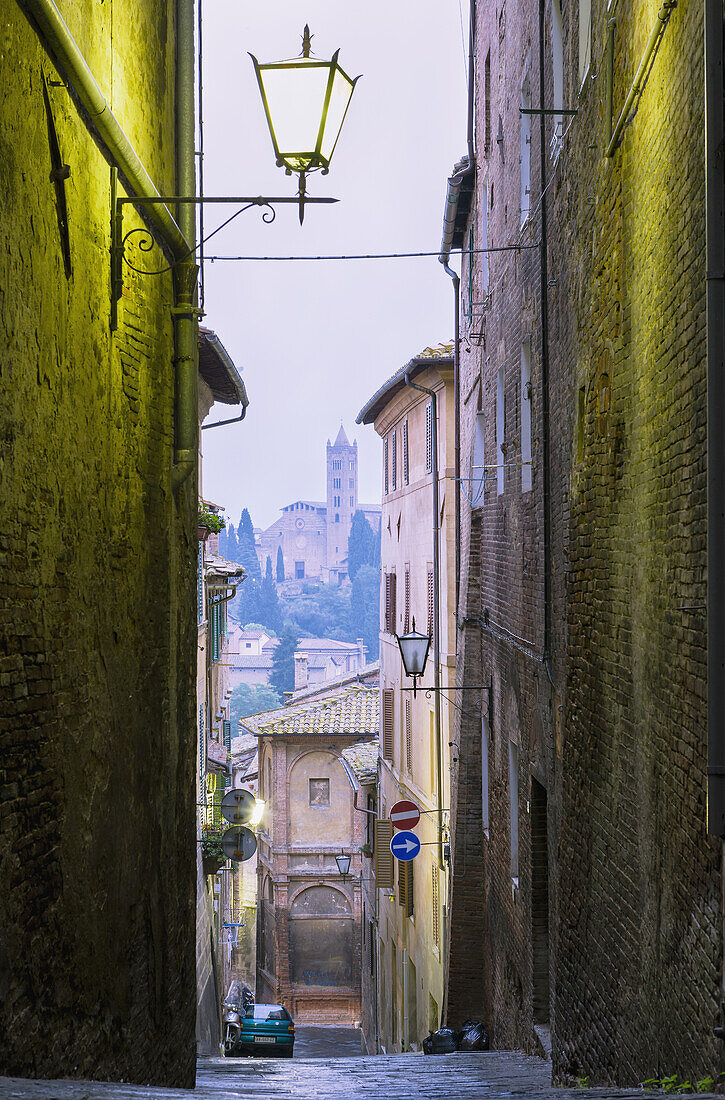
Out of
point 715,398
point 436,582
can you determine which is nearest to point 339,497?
point 436,582

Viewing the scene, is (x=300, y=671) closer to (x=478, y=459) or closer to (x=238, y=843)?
(x=238, y=843)

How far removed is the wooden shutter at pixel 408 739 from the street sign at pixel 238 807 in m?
6.39

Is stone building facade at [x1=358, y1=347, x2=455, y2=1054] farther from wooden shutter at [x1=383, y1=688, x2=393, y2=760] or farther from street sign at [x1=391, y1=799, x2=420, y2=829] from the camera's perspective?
street sign at [x1=391, y1=799, x2=420, y2=829]

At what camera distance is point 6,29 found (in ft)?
13.6

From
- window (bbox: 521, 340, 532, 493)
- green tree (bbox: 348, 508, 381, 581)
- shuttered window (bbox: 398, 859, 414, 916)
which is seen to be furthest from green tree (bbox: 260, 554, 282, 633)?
window (bbox: 521, 340, 532, 493)

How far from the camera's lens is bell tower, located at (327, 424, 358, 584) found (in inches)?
6860

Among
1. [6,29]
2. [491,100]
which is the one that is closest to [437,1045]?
[491,100]

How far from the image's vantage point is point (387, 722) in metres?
25.8

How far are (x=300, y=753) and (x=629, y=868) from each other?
94.9ft

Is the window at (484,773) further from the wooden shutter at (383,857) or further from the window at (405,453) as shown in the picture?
the wooden shutter at (383,857)

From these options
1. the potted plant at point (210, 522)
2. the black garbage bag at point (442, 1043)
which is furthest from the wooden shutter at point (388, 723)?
the black garbage bag at point (442, 1043)

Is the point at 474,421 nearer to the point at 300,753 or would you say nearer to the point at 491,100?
the point at 491,100

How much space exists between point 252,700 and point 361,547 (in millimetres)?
45884

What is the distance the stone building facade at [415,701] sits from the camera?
1791 cm
